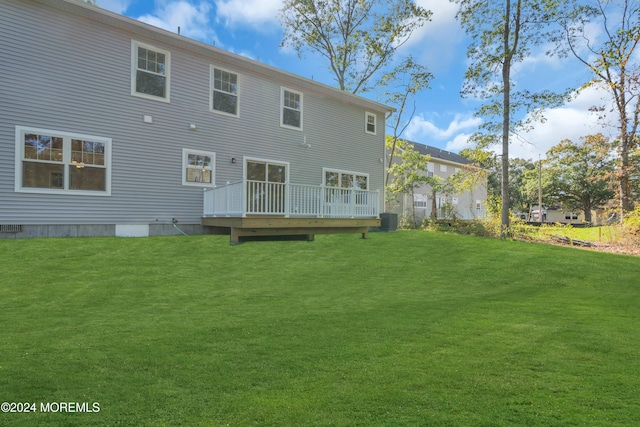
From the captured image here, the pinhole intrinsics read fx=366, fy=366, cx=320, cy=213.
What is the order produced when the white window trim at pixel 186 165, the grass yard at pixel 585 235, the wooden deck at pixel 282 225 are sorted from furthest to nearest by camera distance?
the grass yard at pixel 585 235 → the white window trim at pixel 186 165 → the wooden deck at pixel 282 225

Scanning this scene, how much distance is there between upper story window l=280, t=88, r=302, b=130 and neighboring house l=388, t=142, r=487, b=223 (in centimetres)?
896

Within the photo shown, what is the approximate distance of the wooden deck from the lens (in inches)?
336

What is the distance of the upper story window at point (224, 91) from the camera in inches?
443

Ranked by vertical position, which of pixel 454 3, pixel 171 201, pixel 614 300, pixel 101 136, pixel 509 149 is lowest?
pixel 614 300

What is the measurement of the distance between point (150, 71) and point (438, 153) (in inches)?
991

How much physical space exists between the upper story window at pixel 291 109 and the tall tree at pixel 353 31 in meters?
8.89

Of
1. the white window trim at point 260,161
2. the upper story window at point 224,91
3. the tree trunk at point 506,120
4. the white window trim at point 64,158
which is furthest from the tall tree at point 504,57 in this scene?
the white window trim at point 64,158

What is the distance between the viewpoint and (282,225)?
352 inches

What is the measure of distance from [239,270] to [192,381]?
4.78 m

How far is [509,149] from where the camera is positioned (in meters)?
15.7

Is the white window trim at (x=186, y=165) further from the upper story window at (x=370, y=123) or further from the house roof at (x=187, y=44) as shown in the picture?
the upper story window at (x=370, y=123)

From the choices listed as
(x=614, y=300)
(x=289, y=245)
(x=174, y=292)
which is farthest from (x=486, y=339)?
(x=289, y=245)

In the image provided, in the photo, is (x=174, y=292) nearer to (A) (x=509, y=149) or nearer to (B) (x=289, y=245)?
(B) (x=289, y=245)

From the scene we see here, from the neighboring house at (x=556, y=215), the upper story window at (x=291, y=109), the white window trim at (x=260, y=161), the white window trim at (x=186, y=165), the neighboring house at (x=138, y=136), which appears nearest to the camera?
the neighboring house at (x=138, y=136)
